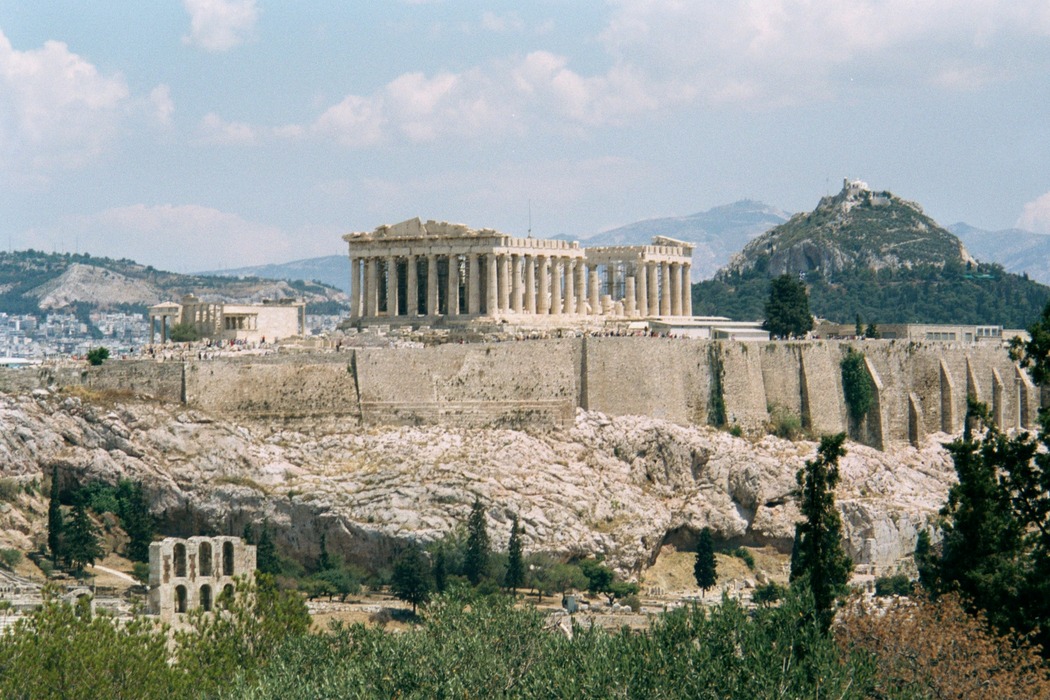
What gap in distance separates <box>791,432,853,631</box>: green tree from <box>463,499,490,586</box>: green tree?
14075 millimetres

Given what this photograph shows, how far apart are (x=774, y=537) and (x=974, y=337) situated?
29999 mm

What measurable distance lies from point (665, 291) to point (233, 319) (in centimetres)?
2400

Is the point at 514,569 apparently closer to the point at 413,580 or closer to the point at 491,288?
the point at 413,580

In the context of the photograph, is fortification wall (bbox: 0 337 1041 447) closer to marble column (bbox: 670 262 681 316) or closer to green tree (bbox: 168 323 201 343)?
marble column (bbox: 670 262 681 316)

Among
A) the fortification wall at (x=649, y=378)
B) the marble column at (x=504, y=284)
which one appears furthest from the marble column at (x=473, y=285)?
the fortification wall at (x=649, y=378)

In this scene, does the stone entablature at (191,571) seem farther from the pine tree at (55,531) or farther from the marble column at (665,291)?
the marble column at (665,291)

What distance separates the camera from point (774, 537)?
96.2 metres

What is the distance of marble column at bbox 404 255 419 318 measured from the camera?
10494 centimetres

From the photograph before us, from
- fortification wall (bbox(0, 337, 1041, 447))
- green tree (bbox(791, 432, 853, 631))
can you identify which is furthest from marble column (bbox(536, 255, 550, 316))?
green tree (bbox(791, 432, 853, 631))

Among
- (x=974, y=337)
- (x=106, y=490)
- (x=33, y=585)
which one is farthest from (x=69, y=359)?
(x=974, y=337)

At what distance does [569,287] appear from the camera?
10944cm

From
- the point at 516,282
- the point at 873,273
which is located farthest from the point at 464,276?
the point at 873,273

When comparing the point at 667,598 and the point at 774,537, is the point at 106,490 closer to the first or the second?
the point at 667,598

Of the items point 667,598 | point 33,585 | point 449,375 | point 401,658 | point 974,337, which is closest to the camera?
point 401,658
